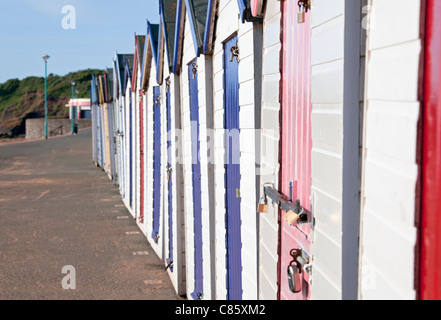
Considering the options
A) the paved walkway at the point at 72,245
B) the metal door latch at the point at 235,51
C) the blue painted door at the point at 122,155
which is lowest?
the paved walkway at the point at 72,245

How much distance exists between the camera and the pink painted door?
120 inches

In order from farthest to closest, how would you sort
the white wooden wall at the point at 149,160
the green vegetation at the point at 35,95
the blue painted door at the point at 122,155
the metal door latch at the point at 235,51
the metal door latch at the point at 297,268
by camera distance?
1. the green vegetation at the point at 35,95
2. the blue painted door at the point at 122,155
3. the white wooden wall at the point at 149,160
4. the metal door latch at the point at 235,51
5. the metal door latch at the point at 297,268

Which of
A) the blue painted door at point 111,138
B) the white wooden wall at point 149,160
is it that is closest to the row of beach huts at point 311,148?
the white wooden wall at point 149,160

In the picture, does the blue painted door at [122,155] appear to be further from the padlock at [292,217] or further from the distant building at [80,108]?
the distant building at [80,108]

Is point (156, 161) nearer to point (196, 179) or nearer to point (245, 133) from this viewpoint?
point (196, 179)

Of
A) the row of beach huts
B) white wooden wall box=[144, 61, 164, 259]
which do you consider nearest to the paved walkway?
white wooden wall box=[144, 61, 164, 259]

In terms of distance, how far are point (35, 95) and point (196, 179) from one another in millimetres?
114073

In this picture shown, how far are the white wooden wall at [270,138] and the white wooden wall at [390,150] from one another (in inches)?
52.8

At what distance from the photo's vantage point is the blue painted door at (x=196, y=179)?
6.57 meters

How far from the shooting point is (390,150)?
200cm

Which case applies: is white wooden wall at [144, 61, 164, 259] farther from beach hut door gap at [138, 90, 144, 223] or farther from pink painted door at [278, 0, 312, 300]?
pink painted door at [278, 0, 312, 300]

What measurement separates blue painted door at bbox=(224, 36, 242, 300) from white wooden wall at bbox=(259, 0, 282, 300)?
813mm

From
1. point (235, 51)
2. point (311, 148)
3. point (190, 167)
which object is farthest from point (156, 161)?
point (311, 148)
